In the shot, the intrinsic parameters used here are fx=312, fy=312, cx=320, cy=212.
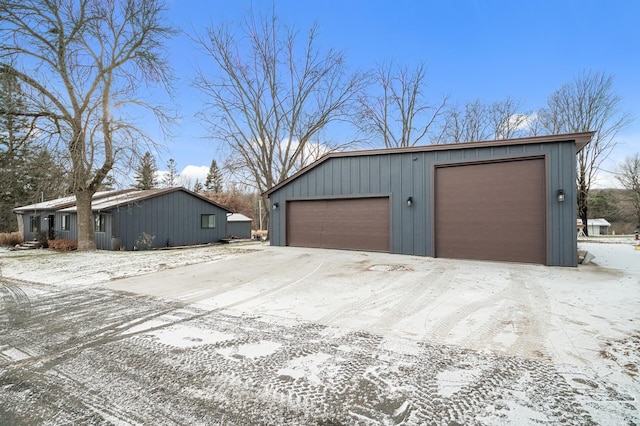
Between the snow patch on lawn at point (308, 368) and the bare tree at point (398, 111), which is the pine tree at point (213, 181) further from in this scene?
the snow patch on lawn at point (308, 368)

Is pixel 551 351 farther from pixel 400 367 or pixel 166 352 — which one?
pixel 166 352

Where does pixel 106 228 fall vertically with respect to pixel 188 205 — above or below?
below

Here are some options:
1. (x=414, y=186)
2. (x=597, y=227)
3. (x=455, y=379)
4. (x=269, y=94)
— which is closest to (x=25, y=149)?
(x=269, y=94)

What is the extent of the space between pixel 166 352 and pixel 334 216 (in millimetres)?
8346

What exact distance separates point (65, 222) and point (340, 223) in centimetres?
1618

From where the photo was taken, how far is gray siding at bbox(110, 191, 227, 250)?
1536 cm

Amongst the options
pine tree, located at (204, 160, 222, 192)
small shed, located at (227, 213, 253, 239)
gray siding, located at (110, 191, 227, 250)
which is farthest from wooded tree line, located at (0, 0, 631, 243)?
pine tree, located at (204, 160, 222, 192)

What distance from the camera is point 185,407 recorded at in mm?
2139

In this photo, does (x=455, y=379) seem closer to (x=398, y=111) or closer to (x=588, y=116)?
(x=398, y=111)

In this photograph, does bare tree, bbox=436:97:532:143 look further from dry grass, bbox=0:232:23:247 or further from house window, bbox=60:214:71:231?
dry grass, bbox=0:232:23:247

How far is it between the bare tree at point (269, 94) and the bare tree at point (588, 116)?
43.8 feet

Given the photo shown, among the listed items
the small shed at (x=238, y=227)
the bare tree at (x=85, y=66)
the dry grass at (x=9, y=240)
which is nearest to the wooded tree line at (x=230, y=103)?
the bare tree at (x=85, y=66)

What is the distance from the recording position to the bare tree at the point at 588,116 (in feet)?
64.2

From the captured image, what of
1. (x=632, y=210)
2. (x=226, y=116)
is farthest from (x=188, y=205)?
(x=632, y=210)
